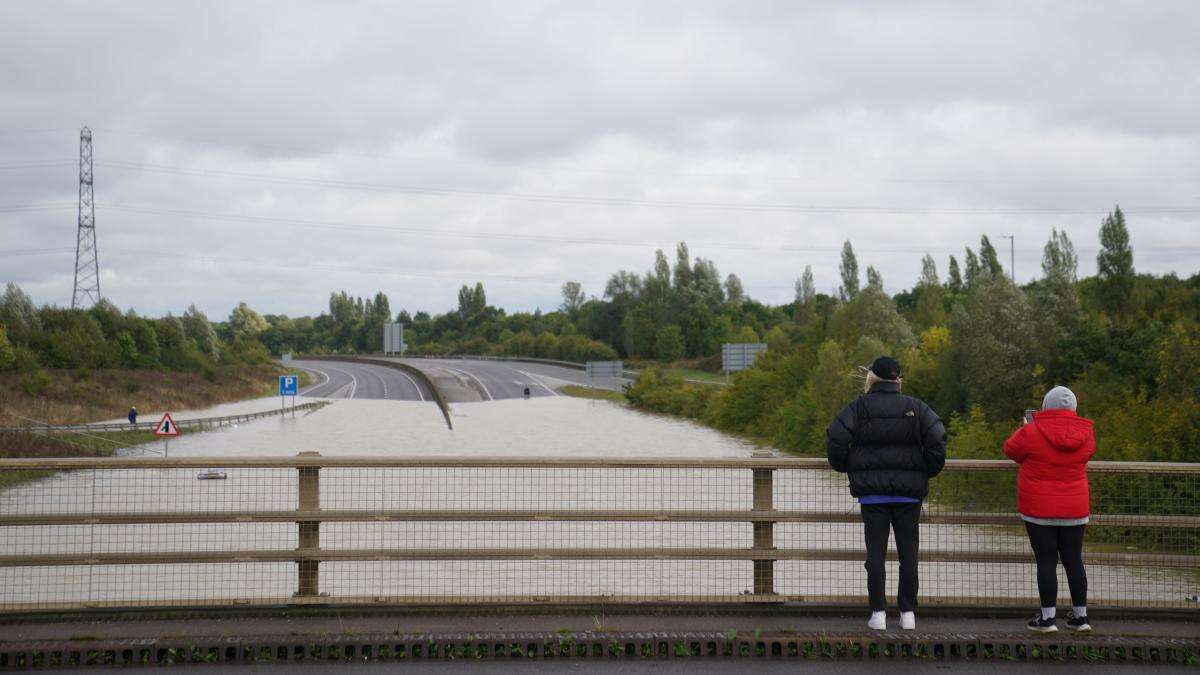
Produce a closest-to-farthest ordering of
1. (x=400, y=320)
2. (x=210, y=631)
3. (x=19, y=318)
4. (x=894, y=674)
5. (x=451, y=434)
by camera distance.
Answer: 1. (x=894, y=674)
2. (x=210, y=631)
3. (x=451, y=434)
4. (x=19, y=318)
5. (x=400, y=320)

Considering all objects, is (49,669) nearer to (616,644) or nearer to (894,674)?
(616,644)

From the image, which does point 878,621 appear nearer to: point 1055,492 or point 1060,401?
point 1055,492

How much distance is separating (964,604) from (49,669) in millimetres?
6448

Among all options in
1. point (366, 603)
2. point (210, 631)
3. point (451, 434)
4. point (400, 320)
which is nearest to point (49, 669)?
point (210, 631)

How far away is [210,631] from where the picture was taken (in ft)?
24.0

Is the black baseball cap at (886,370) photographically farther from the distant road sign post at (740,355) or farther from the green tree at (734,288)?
the green tree at (734,288)

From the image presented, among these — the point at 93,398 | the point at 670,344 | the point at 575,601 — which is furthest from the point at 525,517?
the point at 670,344

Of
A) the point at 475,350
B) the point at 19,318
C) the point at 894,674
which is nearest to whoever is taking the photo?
the point at 894,674

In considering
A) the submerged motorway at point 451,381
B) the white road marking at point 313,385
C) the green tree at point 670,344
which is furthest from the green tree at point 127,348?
the green tree at point 670,344

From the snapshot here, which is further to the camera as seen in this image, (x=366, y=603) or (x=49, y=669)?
(x=366, y=603)

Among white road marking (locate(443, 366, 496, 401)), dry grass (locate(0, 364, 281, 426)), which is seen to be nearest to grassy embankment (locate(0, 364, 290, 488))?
dry grass (locate(0, 364, 281, 426))

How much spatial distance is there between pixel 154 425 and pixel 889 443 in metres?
49.0

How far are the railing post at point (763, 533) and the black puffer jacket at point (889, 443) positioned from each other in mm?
717

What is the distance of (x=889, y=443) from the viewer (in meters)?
7.32
